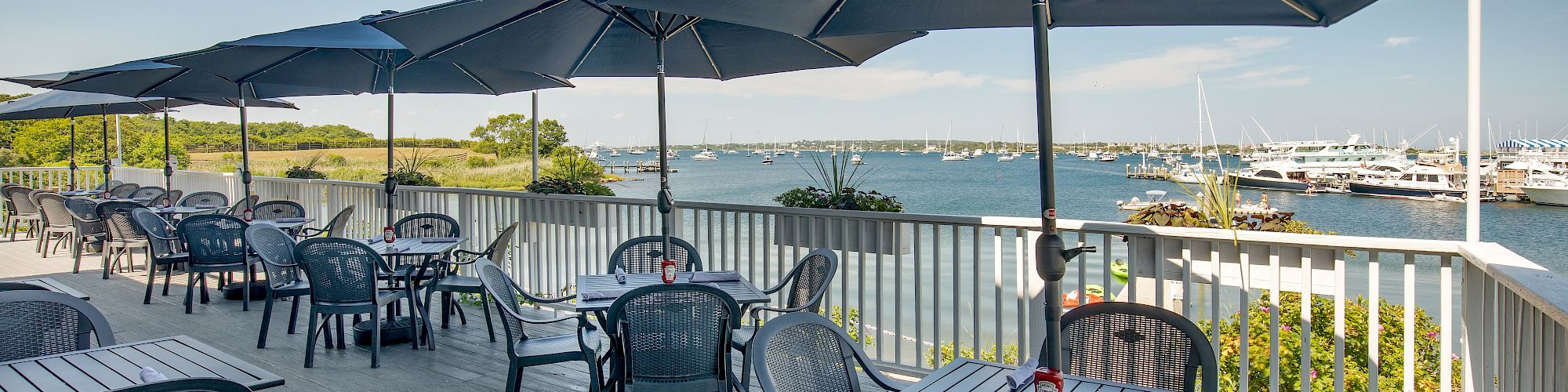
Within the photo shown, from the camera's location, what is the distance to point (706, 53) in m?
4.74

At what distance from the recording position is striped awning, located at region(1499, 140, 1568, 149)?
86.6 feet

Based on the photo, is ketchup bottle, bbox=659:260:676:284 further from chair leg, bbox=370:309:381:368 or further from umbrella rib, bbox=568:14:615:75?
chair leg, bbox=370:309:381:368

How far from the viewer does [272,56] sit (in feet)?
18.7

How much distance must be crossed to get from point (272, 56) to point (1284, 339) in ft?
23.5

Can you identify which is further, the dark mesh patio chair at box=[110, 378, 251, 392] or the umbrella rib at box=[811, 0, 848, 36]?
the umbrella rib at box=[811, 0, 848, 36]

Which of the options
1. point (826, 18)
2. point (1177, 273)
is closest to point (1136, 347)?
point (1177, 273)

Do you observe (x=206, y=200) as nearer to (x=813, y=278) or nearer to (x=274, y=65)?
(x=274, y=65)

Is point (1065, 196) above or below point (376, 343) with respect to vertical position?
below

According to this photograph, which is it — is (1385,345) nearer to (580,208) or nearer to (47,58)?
(580,208)

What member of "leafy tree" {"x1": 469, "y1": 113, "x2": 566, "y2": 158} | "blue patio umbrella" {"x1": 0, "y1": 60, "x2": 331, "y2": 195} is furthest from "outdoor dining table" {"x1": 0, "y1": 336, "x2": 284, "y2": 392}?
"leafy tree" {"x1": 469, "y1": 113, "x2": 566, "y2": 158}

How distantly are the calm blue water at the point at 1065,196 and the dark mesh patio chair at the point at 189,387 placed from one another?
18114mm

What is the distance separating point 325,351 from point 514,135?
30033 mm

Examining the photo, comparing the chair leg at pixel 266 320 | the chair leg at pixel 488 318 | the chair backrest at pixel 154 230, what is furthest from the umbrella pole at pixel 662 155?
the chair backrest at pixel 154 230

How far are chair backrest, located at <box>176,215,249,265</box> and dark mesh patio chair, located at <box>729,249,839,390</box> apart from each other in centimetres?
424
